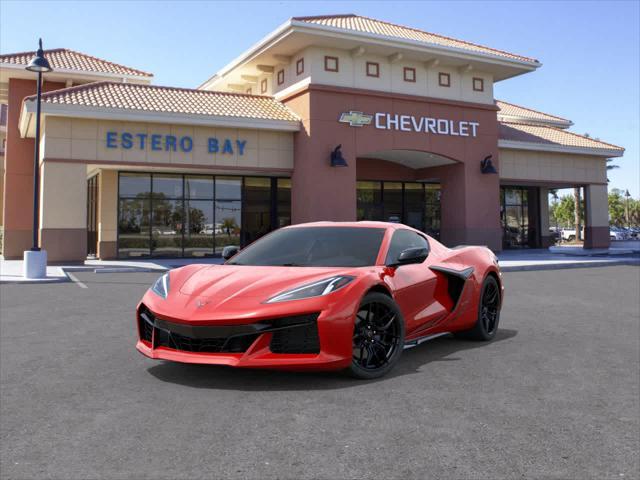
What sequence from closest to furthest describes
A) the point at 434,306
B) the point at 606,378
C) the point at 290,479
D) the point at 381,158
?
the point at 290,479 → the point at 606,378 → the point at 434,306 → the point at 381,158

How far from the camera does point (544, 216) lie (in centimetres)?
3259

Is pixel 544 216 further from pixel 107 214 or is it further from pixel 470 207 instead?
pixel 107 214

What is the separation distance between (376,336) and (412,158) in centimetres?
2239

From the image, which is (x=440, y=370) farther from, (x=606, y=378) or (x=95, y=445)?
(x=95, y=445)

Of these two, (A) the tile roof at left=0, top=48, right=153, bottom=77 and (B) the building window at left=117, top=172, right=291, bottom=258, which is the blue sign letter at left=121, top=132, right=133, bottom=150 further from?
(A) the tile roof at left=0, top=48, right=153, bottom=77

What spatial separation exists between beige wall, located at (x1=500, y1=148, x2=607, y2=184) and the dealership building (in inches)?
4.6

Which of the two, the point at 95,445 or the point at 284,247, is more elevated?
the point at 284,247

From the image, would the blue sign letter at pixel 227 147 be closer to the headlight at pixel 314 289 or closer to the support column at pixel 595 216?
the headlight at pixel 314 289

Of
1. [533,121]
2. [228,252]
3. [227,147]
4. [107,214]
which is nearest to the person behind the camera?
[228,252]

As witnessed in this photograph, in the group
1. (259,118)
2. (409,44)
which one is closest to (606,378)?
(259,118)

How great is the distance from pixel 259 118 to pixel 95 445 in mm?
19105

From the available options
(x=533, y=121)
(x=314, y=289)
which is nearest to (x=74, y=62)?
(x=314, y=289)

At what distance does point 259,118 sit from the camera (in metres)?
21.4

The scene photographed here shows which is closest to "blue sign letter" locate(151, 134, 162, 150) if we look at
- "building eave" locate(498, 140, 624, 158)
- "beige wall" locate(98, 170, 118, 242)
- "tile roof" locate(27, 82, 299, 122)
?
"tile roof" locate(27, 82, 299, 122)
